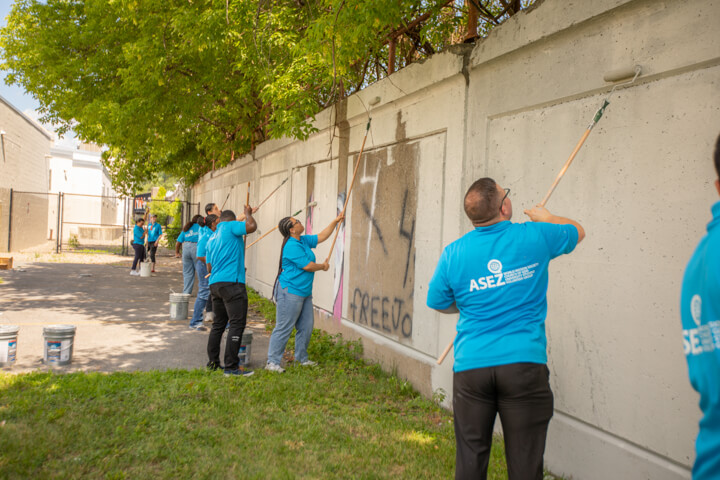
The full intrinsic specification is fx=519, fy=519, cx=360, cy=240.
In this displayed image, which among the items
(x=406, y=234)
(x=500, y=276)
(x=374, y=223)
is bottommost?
(x=500, y=276)

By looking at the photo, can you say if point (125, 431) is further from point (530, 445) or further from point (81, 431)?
point (530, 445)

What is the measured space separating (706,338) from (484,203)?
1.49 m

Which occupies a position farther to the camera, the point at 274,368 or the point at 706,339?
the point at 274,368

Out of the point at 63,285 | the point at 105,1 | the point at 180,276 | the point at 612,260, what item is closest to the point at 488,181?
the point at 612,260

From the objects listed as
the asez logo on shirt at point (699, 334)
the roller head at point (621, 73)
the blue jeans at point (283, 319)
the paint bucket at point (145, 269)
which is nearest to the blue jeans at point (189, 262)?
the blue jeans at point (283, 319)

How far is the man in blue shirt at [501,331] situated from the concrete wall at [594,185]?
0.86 meters

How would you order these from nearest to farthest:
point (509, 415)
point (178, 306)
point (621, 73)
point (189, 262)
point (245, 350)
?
point (509, 415), point (621, 73), point (245, 350), point (178, 306), point (189, 262)

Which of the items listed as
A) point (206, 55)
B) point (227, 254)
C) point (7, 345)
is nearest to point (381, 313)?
point (227, 254)

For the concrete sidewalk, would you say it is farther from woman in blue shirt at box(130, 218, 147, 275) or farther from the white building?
the white building

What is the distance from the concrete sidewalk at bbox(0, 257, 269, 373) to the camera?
6.51 metres

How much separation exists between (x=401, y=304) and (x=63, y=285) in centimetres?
993

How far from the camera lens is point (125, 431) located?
4.33 m

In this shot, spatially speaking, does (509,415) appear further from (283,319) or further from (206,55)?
(206,55)

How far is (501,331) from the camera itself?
8.75 ft
